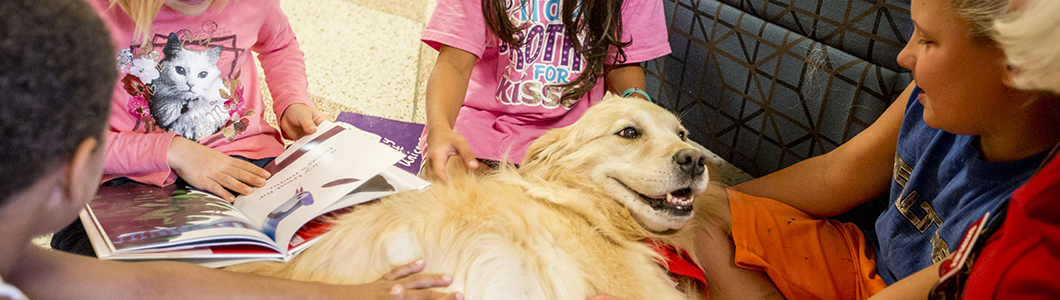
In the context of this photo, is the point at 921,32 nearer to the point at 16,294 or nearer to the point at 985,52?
the point at 985,52

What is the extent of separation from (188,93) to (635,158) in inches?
36.7

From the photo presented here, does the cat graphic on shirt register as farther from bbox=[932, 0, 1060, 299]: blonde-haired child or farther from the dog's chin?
bbox=[932, 0, 1060, 299]: blonde-haired child

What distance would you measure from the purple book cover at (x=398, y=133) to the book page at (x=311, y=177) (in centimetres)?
36

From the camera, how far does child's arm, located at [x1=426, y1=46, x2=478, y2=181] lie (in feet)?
3.85

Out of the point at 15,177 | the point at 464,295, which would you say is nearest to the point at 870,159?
the point at 464,295

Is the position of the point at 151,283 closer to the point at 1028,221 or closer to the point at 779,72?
the point at 1028,221

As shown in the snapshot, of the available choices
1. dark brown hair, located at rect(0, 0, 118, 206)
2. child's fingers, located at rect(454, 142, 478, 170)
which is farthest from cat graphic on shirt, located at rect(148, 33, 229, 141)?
dark brown hair, located at rect(0, 0, 118, 206)

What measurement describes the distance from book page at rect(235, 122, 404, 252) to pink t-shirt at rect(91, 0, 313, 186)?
0.18 meters

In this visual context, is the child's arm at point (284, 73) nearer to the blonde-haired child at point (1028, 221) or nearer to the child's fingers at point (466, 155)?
the child's fingers at point (466, 155)

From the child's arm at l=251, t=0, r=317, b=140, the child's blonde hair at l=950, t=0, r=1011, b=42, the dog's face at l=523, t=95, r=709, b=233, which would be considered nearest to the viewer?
the child's blonde hair at l=950, t=0, r=1011, b=42

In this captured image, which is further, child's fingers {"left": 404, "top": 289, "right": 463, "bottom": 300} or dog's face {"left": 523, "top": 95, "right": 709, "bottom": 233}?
dog's face {"left": 523, "top": 95, "right": 709, "bottom": 233}

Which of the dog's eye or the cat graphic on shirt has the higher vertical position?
the cat graphic on shirt

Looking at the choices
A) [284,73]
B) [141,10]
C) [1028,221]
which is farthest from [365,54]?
[1028,221]

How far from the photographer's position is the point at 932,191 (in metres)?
0.98
